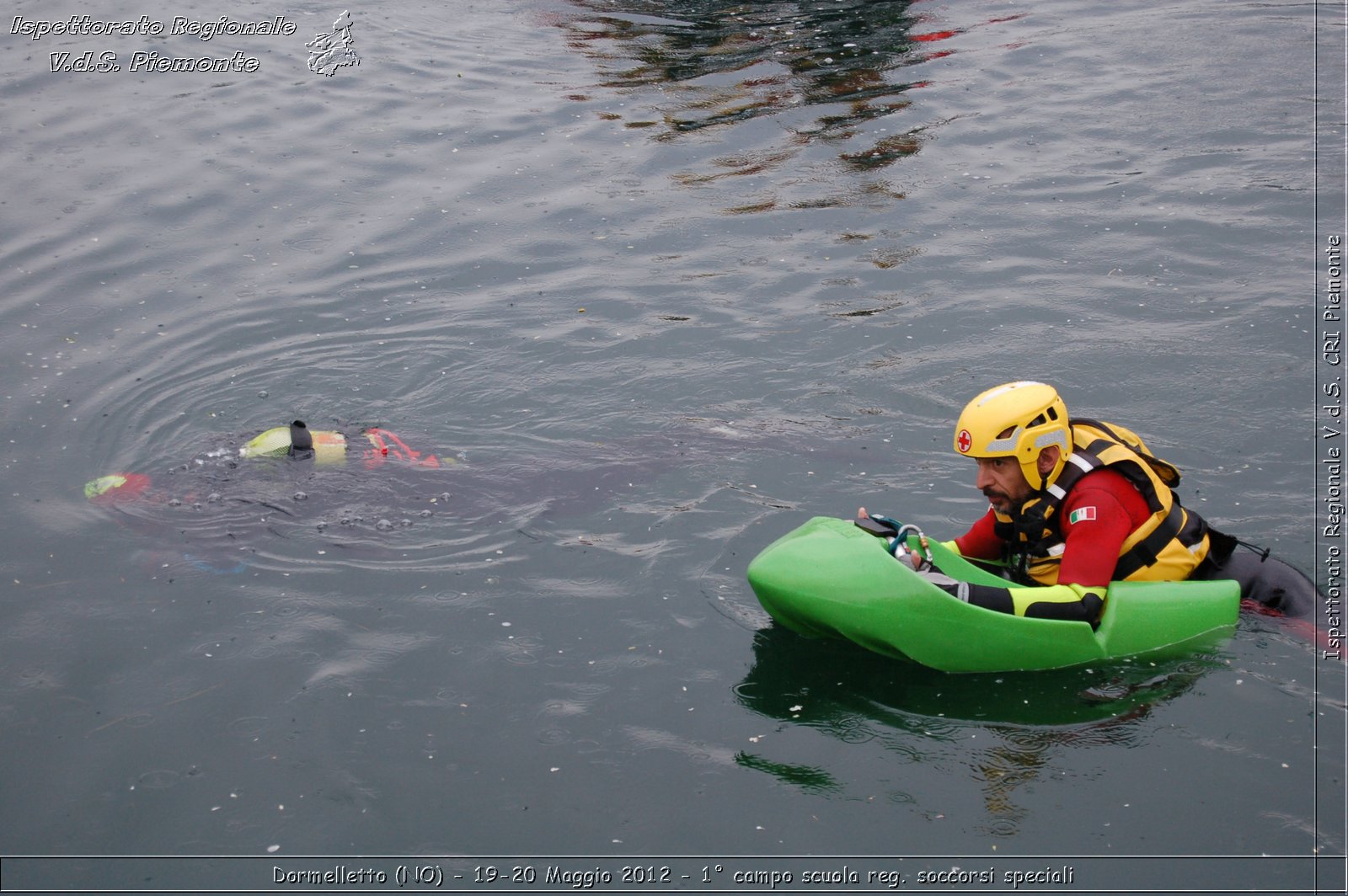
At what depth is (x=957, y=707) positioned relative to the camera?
6055 mm

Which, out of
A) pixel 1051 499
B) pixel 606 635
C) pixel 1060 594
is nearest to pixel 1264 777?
pixel 1060 594

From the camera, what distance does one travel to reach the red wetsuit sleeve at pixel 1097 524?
6.01 meters

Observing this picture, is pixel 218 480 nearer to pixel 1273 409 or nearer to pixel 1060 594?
pixel 1060 594

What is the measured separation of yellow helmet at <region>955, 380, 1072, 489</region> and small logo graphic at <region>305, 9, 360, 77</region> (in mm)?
13357

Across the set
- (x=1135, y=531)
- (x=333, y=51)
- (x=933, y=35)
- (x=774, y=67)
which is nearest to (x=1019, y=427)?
(x=1135, y=531)

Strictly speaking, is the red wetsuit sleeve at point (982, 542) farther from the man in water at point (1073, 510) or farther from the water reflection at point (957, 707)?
the water reflection at point (957, 707)

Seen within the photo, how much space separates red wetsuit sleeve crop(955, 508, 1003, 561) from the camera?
6.66 meters

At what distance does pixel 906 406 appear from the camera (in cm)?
880

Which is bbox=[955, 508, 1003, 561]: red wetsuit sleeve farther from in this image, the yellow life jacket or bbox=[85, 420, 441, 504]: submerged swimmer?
bbox=[85, 420, 441, 504]: submerged swimmer

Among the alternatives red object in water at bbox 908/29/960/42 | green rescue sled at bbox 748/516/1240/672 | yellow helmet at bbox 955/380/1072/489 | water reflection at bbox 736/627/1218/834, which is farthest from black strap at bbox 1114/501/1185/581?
red object in water at bbox 908/29/960/42

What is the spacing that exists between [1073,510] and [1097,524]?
0.45 ft

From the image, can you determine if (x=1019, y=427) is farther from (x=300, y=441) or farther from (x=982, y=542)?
(x=300, y=441)

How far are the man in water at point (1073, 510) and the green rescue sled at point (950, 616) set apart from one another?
11cm

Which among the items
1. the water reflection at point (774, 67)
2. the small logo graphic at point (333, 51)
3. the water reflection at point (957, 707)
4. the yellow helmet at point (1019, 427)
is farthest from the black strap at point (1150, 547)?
the small logo graphic at point (333, 51)
